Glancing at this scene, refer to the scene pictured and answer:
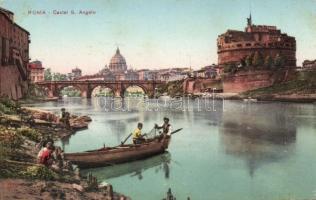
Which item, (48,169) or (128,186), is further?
(128,186)

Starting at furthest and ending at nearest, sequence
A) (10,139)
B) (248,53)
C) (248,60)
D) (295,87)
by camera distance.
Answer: (248,53)
(248,60)
(295,87)
(10,139)

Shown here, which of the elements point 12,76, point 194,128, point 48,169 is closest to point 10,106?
point 12,76

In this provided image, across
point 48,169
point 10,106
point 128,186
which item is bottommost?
point 128,186

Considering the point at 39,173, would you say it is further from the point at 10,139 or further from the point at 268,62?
the point at 268,62

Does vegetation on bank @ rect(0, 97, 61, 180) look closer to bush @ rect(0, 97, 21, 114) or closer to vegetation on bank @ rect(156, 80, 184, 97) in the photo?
bush @ rect(0, 97, 21, 114)

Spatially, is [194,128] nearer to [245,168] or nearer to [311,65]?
[245,168]

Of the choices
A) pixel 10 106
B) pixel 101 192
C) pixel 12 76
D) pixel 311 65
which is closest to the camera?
pixel 101 192

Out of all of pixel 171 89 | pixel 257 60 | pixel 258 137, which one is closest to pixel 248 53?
pixel 257 60
